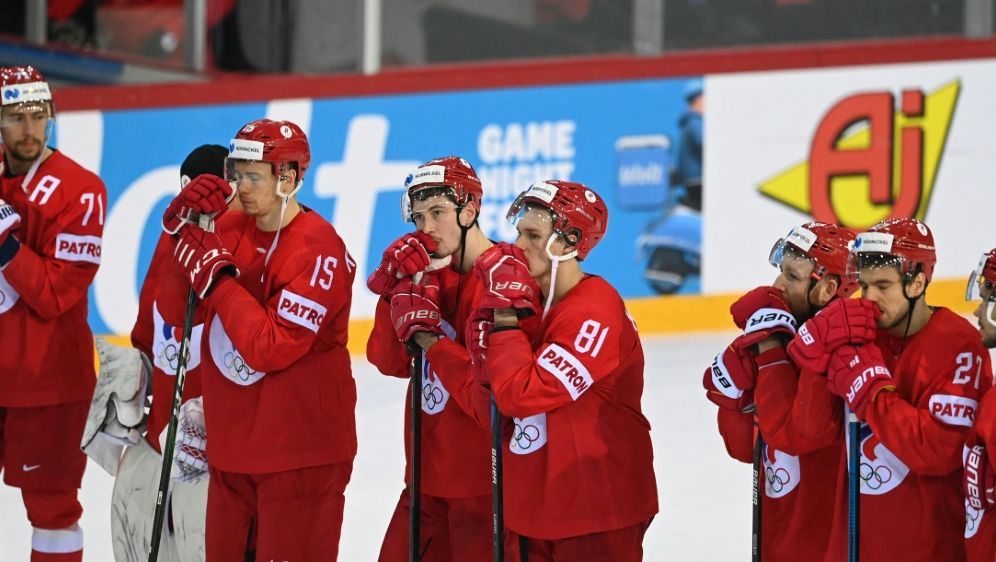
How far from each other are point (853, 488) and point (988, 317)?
449 mm

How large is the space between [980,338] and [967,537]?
1.37 ft

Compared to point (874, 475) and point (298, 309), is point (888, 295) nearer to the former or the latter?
point (874, 475)

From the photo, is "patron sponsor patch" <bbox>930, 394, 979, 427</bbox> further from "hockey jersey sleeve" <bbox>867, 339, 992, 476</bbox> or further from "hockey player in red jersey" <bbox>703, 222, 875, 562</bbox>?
"hockey player in red jersey" <bbox>703, 222, 875, 562</bbox>

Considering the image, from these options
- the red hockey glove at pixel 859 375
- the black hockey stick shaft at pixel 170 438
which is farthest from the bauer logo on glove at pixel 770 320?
the black hockey stick shaft at pixel 170 438

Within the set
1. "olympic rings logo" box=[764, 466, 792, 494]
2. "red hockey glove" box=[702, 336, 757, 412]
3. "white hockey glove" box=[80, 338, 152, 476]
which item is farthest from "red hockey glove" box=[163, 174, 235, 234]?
"olympic rings logo" box=[764, 466, 792, 494]

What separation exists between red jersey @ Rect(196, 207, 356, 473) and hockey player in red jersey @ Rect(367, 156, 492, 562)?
13 centimetres

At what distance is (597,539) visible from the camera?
3.20 meters

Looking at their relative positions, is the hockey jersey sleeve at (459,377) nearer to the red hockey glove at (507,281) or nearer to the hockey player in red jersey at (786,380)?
the red hockey glove at (507,281)

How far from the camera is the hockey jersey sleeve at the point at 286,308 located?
3441 millimetres

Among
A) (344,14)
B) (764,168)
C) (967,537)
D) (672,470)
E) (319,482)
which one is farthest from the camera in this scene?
(344,14)

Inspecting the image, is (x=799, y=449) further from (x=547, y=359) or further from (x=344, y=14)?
(x=344, y=14)

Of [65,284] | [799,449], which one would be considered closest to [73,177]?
[65,284]

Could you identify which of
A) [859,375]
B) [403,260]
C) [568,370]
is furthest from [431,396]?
[859,375]

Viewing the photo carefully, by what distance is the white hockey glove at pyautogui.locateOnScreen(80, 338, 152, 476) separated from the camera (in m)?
4.02
